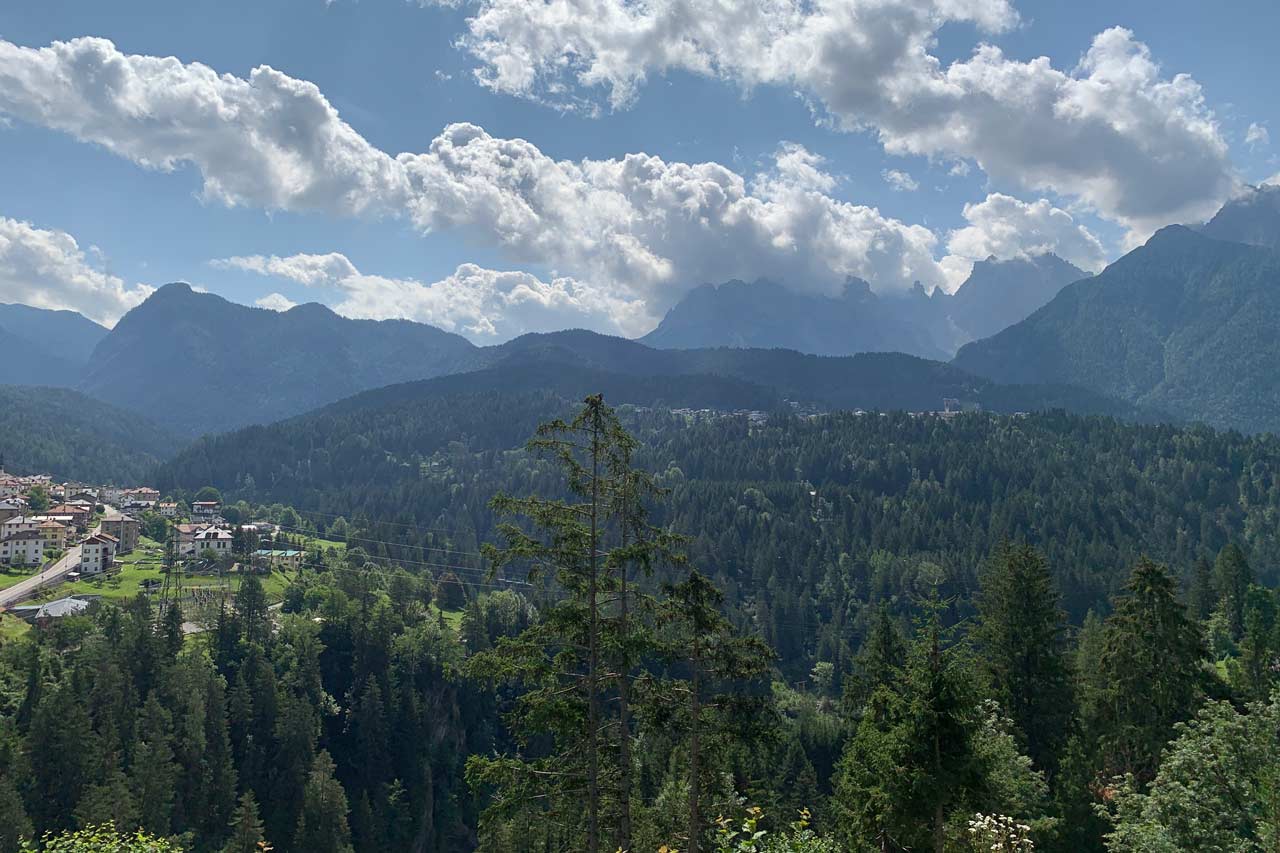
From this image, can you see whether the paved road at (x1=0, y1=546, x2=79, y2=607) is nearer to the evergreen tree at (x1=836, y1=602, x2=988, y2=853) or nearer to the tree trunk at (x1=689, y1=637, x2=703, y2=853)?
the tree trunk at (x1=689, y1=637, x2=703, y2=853)

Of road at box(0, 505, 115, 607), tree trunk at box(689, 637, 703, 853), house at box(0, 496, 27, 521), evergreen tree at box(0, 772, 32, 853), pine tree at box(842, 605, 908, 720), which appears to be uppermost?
tree trunk at box(689, 637, 703, 853)

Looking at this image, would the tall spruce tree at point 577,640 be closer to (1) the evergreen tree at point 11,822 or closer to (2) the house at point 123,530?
(1) the evergreen tree at point 11,822

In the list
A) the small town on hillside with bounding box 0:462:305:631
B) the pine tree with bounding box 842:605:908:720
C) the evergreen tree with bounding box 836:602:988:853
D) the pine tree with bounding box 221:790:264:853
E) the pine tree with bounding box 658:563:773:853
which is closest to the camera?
the evergreen tree with bounding box 836:602:988:853

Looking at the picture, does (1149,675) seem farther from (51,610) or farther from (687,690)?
(51,610)

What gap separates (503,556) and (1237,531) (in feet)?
692

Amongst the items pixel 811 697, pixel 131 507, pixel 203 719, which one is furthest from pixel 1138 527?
pixel 131 507

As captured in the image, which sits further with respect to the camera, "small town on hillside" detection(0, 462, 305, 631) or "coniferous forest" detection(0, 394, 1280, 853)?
"small town on hillside" detection(0, 462, 305, 631)

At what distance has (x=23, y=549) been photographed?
12294 centimetres

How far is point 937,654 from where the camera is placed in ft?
64.4

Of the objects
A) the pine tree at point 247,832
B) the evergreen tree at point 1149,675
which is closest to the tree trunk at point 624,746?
the evergreen tree at point 1149,675

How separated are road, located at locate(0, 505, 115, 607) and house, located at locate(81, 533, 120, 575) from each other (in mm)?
1758

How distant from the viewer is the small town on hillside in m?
106

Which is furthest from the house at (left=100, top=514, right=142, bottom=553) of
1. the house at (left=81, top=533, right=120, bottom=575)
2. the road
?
the house at (left=81, top=533, right=120, bottom=575)

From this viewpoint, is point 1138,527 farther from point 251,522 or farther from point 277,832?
point 251,522
